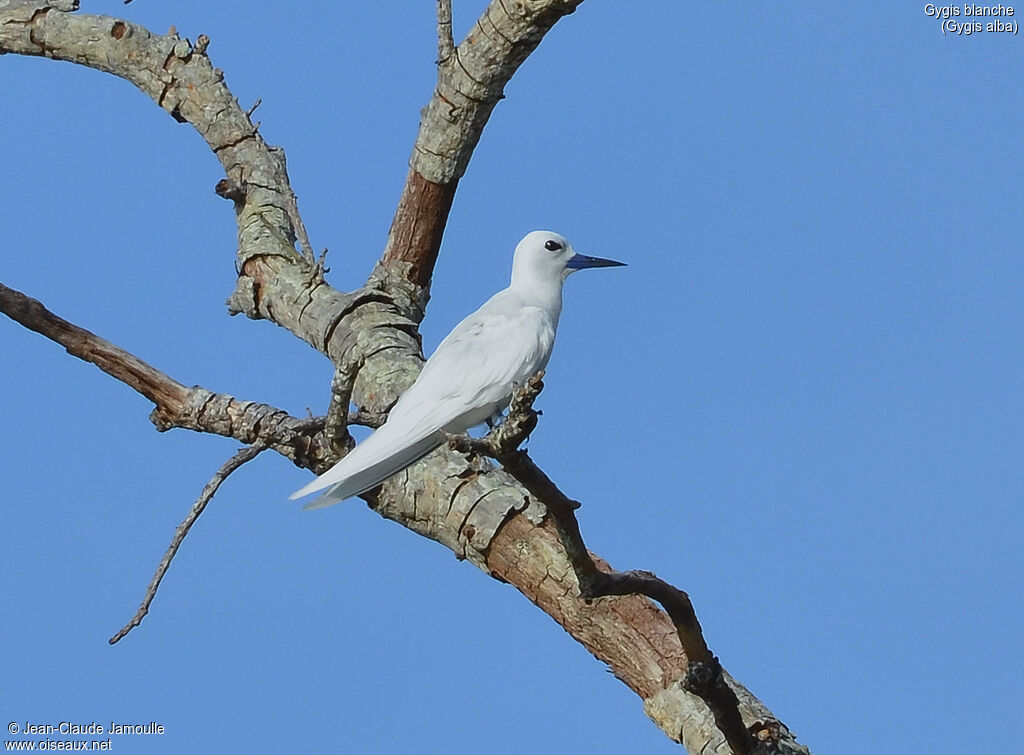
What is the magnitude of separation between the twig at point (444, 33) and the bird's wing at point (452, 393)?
7.23 feet

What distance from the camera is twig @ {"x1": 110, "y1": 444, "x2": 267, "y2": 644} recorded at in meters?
4.94

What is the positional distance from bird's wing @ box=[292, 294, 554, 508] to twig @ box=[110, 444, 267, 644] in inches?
14.1

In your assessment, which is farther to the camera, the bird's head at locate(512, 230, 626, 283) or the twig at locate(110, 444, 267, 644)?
the bird's head at locate(512, 230, 626, 283)

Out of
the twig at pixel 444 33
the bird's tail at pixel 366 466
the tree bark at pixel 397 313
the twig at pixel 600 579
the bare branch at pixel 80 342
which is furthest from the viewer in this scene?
the twig at pixel 444 33

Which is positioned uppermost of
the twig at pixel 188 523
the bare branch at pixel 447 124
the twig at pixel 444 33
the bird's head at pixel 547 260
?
the twig at pixel 444 33

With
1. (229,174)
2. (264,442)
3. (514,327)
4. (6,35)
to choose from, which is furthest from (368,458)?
(6,35)

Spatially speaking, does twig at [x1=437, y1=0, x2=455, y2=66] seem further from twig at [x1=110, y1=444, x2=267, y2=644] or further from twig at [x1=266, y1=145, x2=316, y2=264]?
twig at [x1=110, y1=444, x2=267, y2=644]

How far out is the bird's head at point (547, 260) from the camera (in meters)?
6.78

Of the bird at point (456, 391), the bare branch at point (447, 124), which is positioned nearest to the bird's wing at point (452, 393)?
the bird at point (456, 391)

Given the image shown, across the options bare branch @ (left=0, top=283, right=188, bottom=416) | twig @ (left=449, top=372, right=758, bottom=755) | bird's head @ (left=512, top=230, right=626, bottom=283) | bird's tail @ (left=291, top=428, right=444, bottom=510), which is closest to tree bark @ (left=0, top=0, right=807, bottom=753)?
bare branch @ (left=0, top=283, right=188, bottom=416)

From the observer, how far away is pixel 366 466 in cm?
490

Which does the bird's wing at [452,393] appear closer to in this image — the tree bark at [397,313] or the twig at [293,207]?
the tree bark at [397,313]

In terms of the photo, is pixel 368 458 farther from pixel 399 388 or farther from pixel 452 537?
pixel 399 388

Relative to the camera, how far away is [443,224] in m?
7.99
